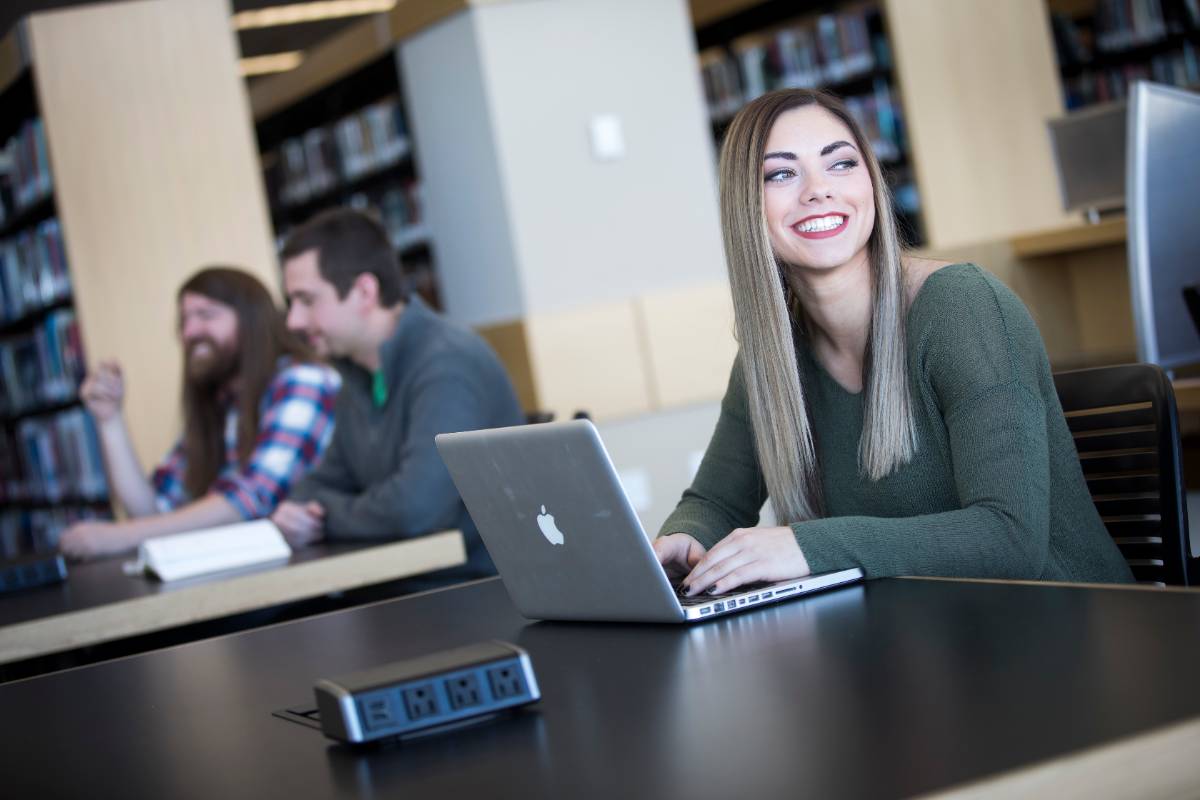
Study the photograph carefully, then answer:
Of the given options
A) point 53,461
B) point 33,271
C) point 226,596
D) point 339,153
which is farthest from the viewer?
point 339,153

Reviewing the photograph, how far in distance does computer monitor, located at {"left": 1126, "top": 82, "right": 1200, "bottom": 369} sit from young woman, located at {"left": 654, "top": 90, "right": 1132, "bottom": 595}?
1.03 meters

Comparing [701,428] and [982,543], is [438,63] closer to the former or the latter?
[701,428]

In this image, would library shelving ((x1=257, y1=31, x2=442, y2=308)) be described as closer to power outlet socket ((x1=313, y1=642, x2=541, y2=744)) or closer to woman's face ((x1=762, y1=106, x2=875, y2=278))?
woman's face ((x1=762, y1=106, x2=875, y2=278))

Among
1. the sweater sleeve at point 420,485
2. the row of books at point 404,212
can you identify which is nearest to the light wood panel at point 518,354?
the row of books at point 404,212

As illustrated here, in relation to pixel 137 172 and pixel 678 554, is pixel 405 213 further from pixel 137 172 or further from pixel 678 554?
pixel 678 554

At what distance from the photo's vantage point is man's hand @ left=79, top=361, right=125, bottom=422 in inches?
120

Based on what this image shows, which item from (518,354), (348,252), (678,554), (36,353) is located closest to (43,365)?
(36,353)

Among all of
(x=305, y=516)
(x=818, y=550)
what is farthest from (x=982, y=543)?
(x=305, y=516)

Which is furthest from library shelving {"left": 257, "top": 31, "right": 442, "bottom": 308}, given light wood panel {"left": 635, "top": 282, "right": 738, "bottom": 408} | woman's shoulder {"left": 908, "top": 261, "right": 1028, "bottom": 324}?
woman's shoulder {"left": 908, "top": 261, "right": 1028, "bottom": 324}

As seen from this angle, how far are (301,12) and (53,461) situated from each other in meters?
4.08

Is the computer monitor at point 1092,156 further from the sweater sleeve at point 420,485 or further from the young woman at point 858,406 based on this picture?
the young woman at point 858,406

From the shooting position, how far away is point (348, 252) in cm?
263

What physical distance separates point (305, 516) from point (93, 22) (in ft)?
9.18

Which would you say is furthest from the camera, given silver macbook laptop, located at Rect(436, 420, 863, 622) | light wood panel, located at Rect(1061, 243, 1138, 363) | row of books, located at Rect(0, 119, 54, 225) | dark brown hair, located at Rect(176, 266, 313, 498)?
row of books, located at Rect(0, 119, 54, 225)
